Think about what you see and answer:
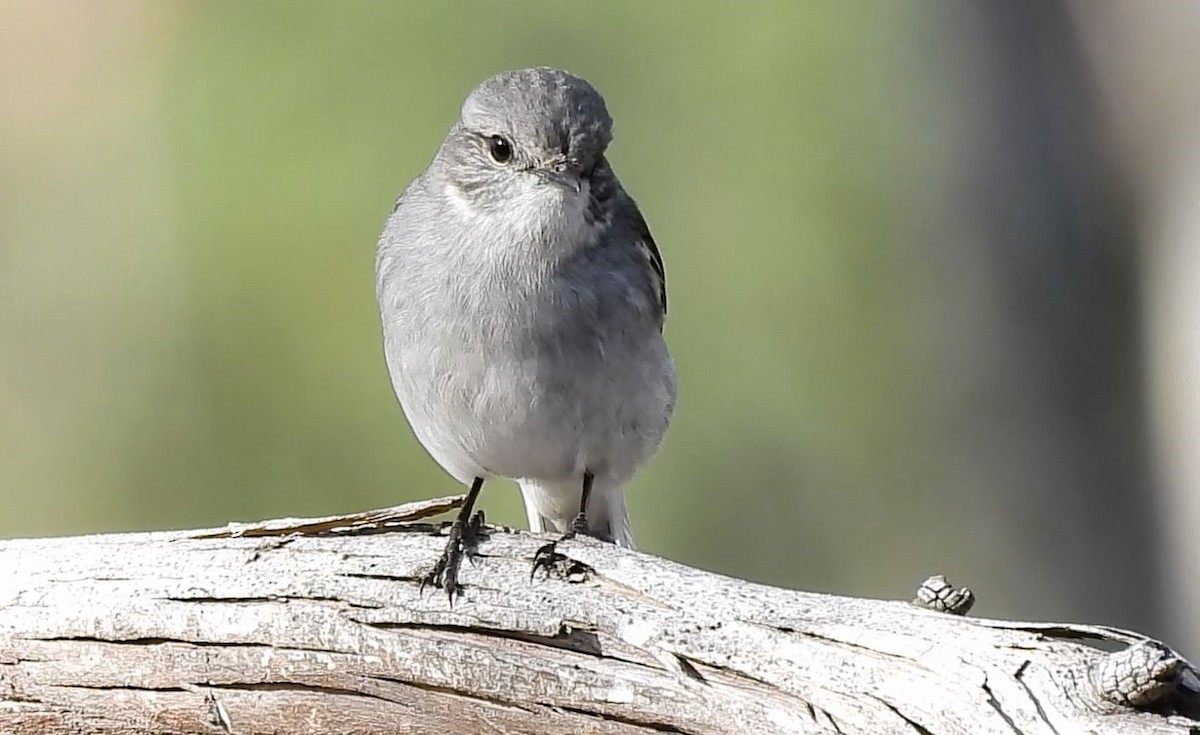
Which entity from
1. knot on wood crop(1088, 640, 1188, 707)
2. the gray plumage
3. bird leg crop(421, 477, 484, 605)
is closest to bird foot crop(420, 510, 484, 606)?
bird leg crop(421, 477, 484, 605)

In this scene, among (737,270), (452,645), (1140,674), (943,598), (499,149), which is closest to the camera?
(1140,674)

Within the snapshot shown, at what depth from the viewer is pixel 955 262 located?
18.0ft

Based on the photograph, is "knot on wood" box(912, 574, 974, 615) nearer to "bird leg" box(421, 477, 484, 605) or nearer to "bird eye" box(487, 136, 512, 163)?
"bird leg" box(421, 477, 484, 605)

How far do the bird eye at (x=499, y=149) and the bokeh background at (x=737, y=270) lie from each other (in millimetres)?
2457

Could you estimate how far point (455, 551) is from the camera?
296cm

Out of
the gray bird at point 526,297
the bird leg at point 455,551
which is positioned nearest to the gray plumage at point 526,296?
the gray bird at point 526,297

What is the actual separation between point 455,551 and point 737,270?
3471 mm

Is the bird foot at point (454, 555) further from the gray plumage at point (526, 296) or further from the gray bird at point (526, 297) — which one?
the gray plumage at point (526, 296)

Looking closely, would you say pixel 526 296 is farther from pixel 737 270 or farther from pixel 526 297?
pixel 737 270

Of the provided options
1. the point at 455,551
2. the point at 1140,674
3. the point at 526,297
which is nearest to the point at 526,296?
the point at 526,297

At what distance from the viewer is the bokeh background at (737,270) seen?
16.8 feet

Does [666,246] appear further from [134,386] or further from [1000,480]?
[134,386]

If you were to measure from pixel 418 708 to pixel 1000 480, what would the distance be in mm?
3321

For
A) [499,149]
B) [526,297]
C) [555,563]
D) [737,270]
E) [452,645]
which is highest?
[737,270]
